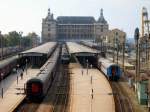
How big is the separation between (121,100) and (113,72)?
14.8m

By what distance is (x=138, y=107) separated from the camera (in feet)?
119

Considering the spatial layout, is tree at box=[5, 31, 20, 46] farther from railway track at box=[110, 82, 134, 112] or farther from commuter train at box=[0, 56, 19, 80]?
railway track at box=[110, 82, 134, 112]

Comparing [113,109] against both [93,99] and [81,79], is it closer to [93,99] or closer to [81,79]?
[93,99]

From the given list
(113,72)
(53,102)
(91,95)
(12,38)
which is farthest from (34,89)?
(12,38)

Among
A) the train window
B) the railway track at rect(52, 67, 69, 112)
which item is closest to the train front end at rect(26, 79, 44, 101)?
the train window

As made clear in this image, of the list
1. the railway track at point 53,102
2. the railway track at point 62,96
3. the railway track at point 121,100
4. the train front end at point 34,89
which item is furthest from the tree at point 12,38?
the train front end at point 34,89

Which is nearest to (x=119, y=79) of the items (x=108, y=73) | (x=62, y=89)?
(x=108, y=73)

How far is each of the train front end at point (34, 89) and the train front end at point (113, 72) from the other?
1841cm

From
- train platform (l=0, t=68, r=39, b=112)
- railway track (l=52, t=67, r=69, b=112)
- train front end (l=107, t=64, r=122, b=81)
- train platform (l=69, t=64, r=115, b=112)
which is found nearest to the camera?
train platform (l=69, t=64, r=115, b=112)

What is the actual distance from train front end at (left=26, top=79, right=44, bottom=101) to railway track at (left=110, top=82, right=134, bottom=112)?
7489 millimetres

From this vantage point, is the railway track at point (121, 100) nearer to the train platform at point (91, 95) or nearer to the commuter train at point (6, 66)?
the train platform at point (91, 95)

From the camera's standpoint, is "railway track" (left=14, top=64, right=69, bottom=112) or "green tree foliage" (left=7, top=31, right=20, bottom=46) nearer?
"railway track" (left=14, top=64, right=69, bottom=112)

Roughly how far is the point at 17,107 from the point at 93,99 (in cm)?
836

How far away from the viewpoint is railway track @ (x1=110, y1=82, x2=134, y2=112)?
116 feet
